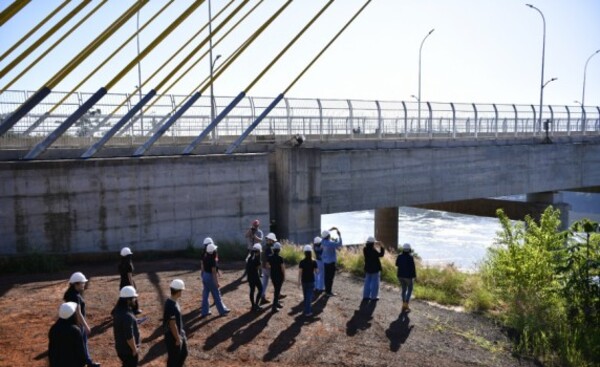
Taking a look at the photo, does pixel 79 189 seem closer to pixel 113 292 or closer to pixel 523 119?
pixel 113 292

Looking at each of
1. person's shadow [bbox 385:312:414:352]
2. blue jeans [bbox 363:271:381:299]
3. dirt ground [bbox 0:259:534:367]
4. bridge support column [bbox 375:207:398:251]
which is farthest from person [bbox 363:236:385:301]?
bridge support column [bbox 375:207:398:251]

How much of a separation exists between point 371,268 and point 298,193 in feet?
27.3

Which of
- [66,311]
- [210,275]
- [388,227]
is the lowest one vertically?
[388,227]

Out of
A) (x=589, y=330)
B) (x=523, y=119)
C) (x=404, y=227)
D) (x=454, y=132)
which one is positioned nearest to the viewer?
(x=589, y=330)

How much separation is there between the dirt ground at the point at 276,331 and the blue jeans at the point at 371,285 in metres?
0.25

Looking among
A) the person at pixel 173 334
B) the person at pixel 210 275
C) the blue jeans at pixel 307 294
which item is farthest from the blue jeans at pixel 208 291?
the person at pixel 173 334

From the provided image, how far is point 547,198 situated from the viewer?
3250cm

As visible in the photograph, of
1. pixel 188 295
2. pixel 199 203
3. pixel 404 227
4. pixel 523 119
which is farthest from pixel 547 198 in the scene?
pixel 404 227

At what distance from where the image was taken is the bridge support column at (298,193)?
19203 millimetres

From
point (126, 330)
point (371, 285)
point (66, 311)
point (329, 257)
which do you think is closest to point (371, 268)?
point (371, 285)

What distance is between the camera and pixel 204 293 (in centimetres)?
1002

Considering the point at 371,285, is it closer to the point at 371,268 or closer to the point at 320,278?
the point at 371,268

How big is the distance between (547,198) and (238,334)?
2851 cm

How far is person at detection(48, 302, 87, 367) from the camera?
595 cm
